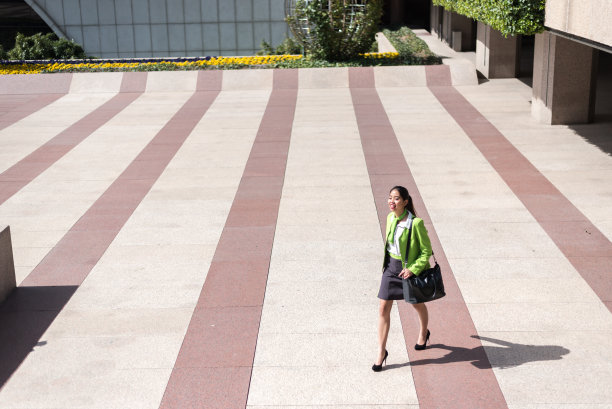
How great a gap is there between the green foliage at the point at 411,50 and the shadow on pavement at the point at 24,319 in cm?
1684

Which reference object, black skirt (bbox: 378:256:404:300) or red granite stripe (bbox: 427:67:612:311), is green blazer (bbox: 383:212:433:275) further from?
red granite stripe (bbox: 427:67:612:311)

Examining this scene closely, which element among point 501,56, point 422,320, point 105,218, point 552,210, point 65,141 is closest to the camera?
point 422,320

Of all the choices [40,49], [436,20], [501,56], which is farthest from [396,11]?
[40,49]

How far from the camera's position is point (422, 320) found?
738 centimetres

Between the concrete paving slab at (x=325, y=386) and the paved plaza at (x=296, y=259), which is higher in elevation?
the paved plaza at (x=296, y=259)

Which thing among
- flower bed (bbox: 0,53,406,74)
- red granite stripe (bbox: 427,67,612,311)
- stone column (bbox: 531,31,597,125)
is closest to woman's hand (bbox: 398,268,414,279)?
red granite stripe (bbox: 427,67,612,311)

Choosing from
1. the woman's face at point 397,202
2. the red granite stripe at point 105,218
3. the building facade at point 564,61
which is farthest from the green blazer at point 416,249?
the building facade at point 564,61

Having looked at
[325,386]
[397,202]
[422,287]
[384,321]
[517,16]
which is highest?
[517,16]

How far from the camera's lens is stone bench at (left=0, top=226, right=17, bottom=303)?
8781mm

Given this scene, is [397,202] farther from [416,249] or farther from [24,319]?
[24,319]

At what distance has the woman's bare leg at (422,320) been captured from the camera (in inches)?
285

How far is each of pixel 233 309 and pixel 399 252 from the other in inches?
92.2

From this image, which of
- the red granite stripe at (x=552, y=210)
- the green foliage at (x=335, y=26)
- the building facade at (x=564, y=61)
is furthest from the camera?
the green foliage at (x=335, y=26)

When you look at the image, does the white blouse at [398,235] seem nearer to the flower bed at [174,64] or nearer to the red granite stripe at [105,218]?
the red granite stripe at [105,218]
